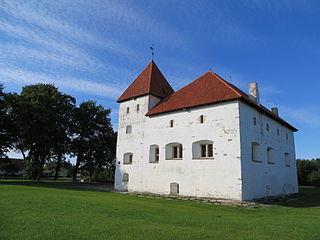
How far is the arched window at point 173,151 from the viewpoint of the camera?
1761 cm

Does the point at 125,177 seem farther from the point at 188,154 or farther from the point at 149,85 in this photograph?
the point at 149,85

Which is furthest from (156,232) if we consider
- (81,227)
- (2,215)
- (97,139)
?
(97,139)

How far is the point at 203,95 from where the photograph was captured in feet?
55.3

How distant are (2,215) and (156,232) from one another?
4549 millimetres

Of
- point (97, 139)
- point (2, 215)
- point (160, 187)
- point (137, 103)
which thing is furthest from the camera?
point (97, 139)

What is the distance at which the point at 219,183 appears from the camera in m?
14.3

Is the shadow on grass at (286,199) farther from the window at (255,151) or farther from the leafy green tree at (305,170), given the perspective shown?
the leafy green tree at (305,170)

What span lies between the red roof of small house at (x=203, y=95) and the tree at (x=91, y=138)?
16.8m

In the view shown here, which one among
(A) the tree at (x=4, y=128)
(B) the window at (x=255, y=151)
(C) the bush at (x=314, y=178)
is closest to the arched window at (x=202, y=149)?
(B) the window at (x=255, y=151)

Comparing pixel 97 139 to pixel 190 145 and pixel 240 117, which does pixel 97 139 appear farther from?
pixel 240 117

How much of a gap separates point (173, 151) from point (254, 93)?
7824 millimetres

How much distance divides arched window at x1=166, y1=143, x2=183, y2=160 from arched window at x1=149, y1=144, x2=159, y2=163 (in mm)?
1437

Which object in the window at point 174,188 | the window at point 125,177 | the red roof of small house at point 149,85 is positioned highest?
the red roof of small house at point 149,85

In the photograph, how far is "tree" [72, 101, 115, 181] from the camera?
33000 mm
